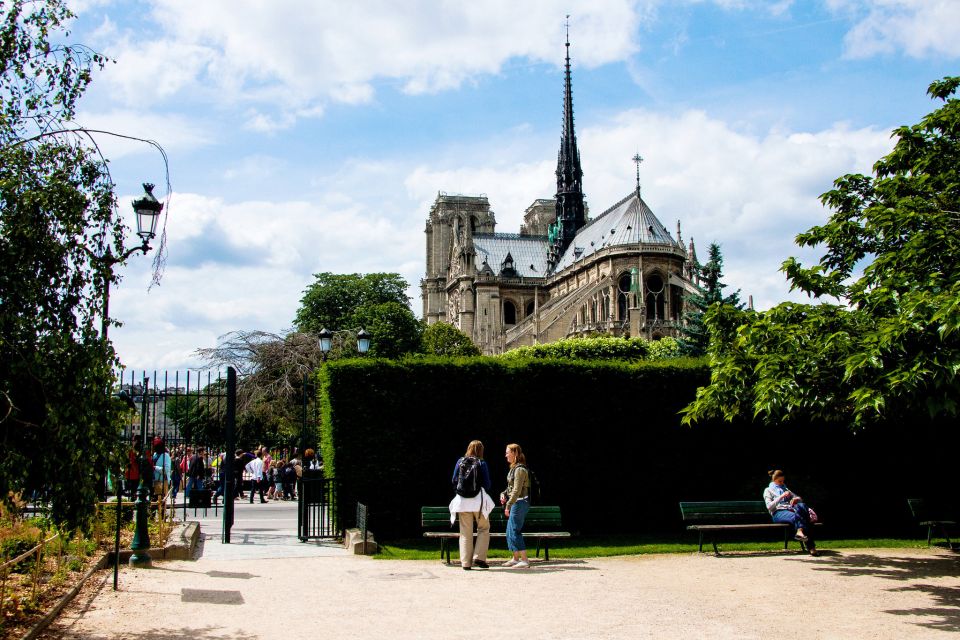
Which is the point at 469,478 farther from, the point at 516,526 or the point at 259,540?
the point at 259,540

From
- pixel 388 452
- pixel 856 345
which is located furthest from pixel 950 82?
pixel 388 452

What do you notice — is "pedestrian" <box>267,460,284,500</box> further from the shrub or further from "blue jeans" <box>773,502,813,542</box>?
the shrub

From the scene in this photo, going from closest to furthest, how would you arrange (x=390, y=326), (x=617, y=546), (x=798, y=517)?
1. (x=798, y=517)
2. (x=617, y=546)
3. (x=390, y=326)

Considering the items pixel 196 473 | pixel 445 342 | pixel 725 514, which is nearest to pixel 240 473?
pixel 196 473

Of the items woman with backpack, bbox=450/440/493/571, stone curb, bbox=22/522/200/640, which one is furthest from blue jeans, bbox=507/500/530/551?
stone curb, bbox=22/522/200/640

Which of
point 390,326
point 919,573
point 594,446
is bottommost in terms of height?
point 919,573

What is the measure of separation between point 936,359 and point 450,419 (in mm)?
8881

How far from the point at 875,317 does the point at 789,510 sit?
449 cm

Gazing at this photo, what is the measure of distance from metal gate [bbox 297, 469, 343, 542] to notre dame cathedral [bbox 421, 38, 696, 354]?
132ft

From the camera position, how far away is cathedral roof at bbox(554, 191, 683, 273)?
81.1 meters

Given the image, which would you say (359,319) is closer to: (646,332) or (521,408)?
(646,332)

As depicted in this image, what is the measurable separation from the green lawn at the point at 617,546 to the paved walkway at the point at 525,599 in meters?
0.75

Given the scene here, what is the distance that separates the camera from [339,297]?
81.0m

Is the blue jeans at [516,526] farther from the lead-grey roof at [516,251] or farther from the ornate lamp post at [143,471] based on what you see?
the lead-grey roof at [516,251]
